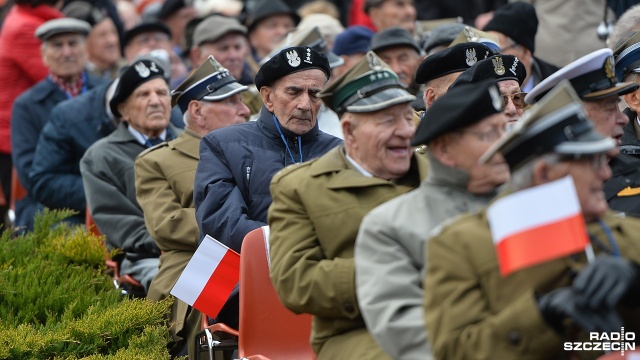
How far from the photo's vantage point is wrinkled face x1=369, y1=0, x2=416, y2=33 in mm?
12109

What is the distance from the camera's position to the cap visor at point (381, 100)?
17.1ft

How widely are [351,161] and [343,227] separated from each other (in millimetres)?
370

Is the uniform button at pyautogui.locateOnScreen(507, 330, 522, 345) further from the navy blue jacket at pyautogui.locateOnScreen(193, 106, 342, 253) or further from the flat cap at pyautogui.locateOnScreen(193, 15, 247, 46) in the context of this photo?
the flat cap at pyautogui.locateOnScreen(193, 15, 247, 46)

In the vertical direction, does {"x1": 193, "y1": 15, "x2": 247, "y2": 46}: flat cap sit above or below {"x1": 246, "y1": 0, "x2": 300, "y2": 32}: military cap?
above

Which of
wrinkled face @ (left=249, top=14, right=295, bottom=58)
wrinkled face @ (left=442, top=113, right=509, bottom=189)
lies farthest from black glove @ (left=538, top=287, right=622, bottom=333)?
wrinkled face @ (left=249, top=14, right=295, bottom=58)

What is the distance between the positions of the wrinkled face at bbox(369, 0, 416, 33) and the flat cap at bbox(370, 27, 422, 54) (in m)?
1.78

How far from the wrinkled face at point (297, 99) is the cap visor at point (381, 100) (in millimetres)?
1688

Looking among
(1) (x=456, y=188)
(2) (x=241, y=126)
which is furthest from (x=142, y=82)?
(1) (x=456, y=188)

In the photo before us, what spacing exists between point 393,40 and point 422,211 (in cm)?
562

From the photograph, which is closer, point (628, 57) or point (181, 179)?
point (628, 57)

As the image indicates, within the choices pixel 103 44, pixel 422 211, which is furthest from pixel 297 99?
pixel 103 44

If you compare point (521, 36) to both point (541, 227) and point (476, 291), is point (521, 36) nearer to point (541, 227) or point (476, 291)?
point (476, 291)

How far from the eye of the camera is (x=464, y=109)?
4.50 meters

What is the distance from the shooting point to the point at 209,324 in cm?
698
